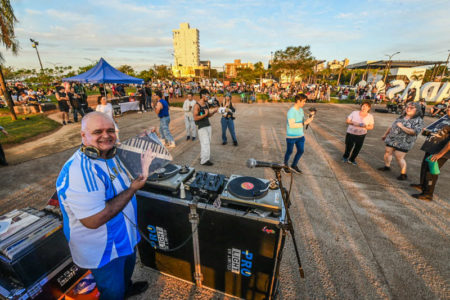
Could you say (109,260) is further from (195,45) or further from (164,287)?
(195,45)

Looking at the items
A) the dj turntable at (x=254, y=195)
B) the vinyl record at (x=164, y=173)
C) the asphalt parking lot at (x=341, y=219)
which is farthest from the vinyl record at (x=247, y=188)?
the asphalt parking lot at (x=341, y=219)

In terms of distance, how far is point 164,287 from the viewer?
2.47 meters

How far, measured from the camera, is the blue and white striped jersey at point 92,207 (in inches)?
55.0

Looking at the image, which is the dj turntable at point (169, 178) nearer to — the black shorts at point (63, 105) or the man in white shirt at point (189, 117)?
the man in white shirt at point (189, 117)

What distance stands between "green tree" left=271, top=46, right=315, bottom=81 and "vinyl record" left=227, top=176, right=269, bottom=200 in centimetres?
3443

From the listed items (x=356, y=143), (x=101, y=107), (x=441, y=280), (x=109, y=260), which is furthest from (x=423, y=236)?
(x=101, y=107)

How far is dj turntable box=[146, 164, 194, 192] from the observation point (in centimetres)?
212

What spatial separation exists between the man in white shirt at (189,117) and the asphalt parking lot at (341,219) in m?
0.99

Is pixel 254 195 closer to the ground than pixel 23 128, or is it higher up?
higher up

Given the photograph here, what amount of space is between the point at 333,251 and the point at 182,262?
2.38 m

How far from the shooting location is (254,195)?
6.20 ft

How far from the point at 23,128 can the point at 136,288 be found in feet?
39.3

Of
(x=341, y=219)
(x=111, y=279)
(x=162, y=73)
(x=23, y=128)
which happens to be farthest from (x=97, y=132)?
(x=162, y=73)

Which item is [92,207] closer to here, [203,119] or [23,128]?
[203,119]
